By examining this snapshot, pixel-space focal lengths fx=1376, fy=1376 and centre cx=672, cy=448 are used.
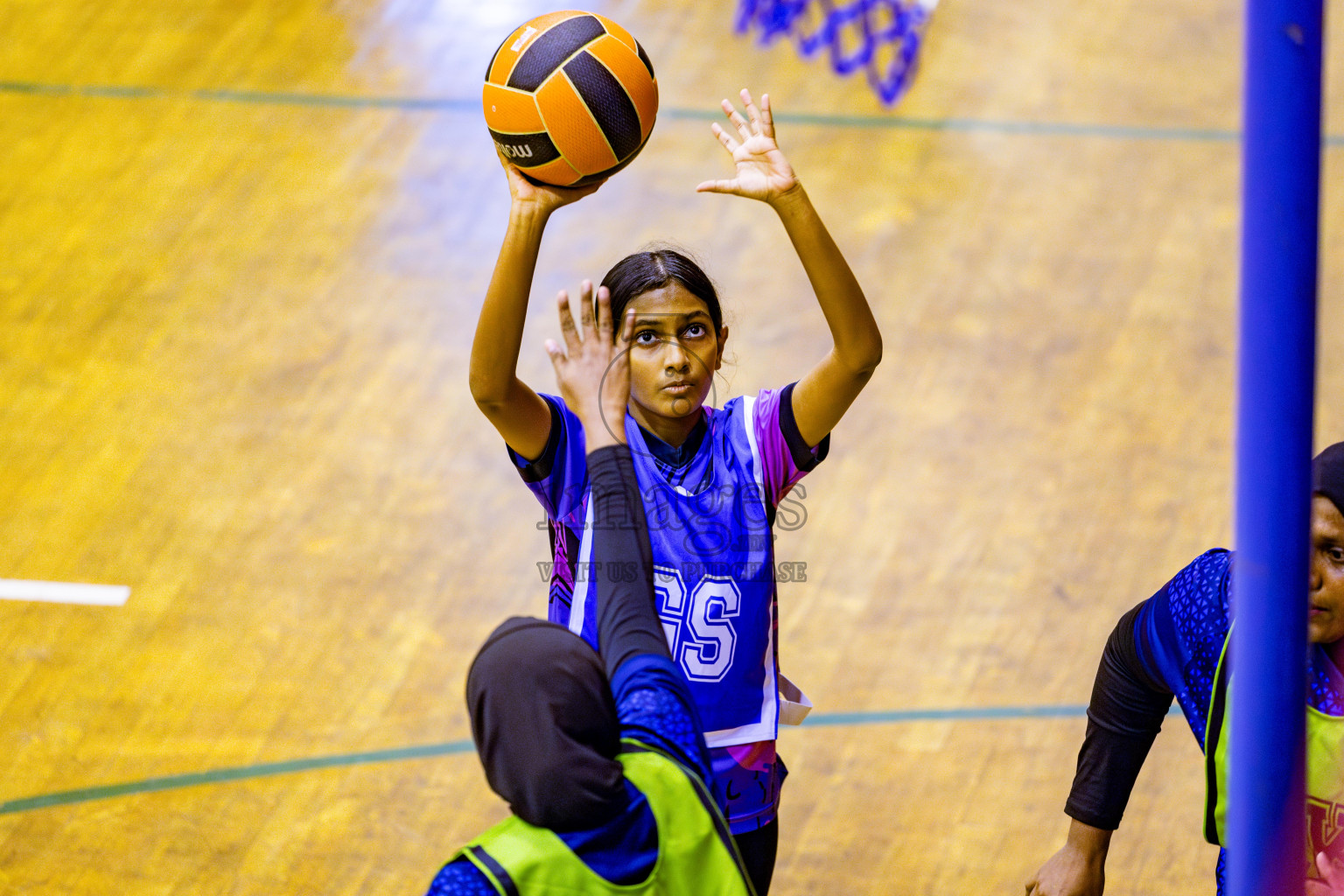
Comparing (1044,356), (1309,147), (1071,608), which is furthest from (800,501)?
(1309,147)

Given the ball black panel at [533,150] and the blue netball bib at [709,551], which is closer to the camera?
the blue netball bib at [709,551]

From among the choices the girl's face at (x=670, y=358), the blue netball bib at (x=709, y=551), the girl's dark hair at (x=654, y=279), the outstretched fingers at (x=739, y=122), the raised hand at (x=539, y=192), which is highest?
→ the outstretched fingers at (x=739, y=122)

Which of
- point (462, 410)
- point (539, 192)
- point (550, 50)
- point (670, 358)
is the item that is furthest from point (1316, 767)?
point (462, 410)

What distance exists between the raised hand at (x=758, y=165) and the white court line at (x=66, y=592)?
2.80m

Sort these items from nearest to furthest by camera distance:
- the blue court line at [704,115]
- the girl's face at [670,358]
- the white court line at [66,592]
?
1. the girl's face at [670,358]
2. the white court line at [66,592]
3. the blue court line at [704,115]

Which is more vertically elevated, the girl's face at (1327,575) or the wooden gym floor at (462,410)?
the girl's face at (1327,575)

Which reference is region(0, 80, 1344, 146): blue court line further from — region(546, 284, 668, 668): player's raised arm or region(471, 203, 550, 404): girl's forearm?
region(546, 284, 668, 668): player's raised arm

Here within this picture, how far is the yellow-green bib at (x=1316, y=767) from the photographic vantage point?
2.16m

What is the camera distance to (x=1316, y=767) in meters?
2.18

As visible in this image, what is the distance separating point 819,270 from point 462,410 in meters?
3.10

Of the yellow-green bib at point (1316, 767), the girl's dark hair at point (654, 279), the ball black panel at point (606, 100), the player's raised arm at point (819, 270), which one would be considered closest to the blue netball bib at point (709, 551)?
the player's raised arm at point (819, 270)

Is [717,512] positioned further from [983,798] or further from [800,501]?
[800,501]

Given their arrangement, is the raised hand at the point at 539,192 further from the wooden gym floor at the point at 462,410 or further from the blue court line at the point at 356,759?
the blue court line at the point at 356,759

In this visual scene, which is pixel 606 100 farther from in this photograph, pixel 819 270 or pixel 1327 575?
pixel 1327 575
